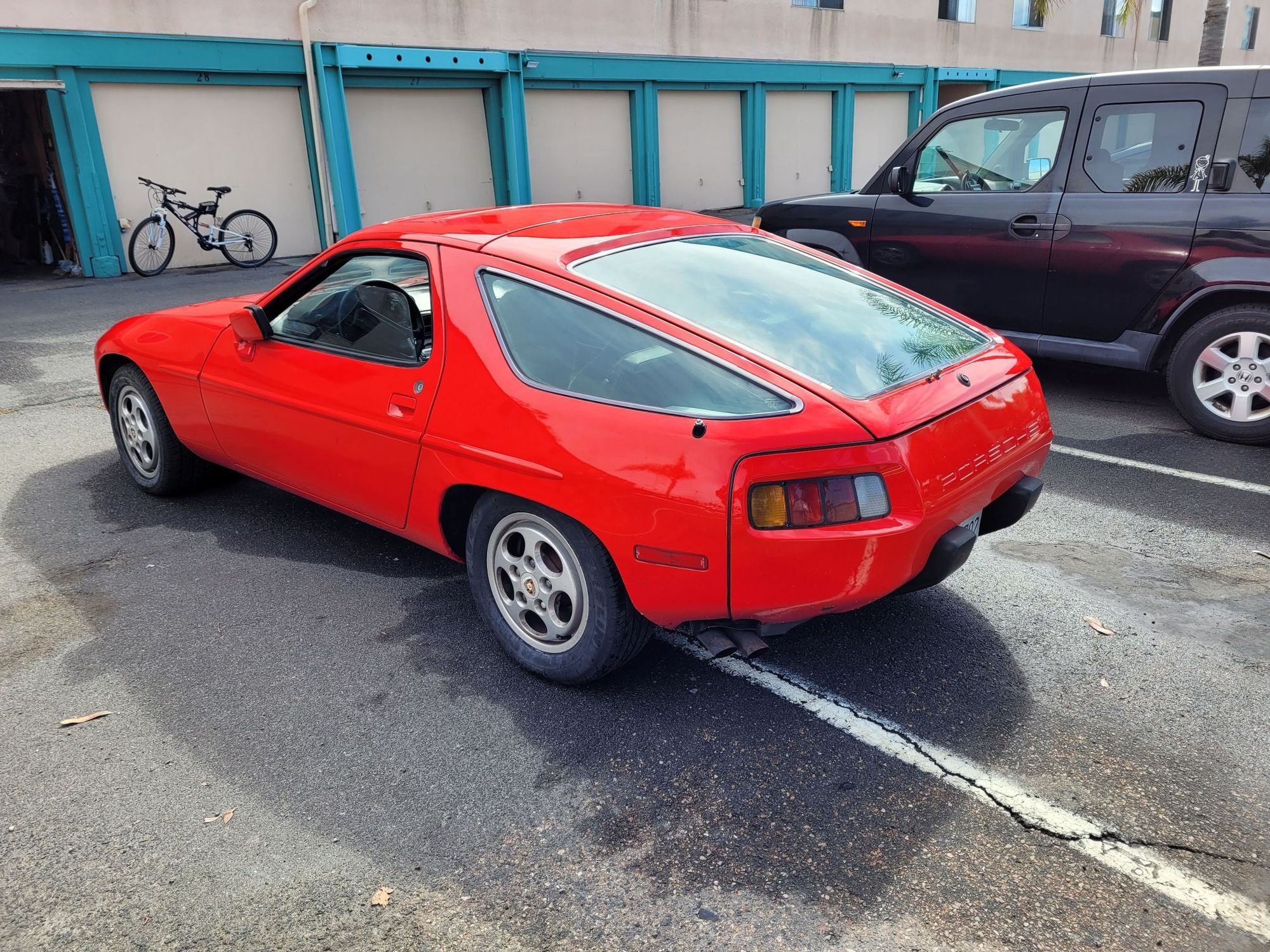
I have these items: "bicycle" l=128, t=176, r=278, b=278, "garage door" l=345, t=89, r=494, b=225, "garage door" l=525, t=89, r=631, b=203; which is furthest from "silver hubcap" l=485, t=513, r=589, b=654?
"garage door" l=525, t=89, r=631, b=203

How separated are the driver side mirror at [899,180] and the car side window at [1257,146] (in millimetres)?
2033

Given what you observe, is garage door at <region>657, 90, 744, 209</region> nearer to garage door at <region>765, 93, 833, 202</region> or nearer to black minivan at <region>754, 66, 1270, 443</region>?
garage door at <region>765, 93, 833, 202</region>

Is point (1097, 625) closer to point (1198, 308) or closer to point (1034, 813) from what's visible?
point (1034, 813)

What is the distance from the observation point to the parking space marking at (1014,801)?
2400 mm

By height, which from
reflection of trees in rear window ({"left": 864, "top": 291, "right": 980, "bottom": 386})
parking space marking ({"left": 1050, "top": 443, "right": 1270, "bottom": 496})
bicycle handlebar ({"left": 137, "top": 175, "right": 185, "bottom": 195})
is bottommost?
parking space marking ({"left": 1050, "top": 443, "right": 1270, "bottom": 496})

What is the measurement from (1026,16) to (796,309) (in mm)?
27567

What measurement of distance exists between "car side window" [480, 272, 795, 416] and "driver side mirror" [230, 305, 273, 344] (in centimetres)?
123

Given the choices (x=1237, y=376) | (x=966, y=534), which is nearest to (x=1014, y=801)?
(x=966, y=534)

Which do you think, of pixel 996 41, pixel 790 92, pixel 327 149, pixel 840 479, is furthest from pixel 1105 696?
pixel 996 41

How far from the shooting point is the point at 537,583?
131 inches

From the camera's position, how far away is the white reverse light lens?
9.27 feet

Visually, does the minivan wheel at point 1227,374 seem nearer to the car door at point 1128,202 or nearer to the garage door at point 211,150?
the car door at point 1128,202

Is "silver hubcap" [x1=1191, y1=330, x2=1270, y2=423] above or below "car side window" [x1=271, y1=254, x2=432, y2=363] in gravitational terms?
below

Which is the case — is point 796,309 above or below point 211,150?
below
